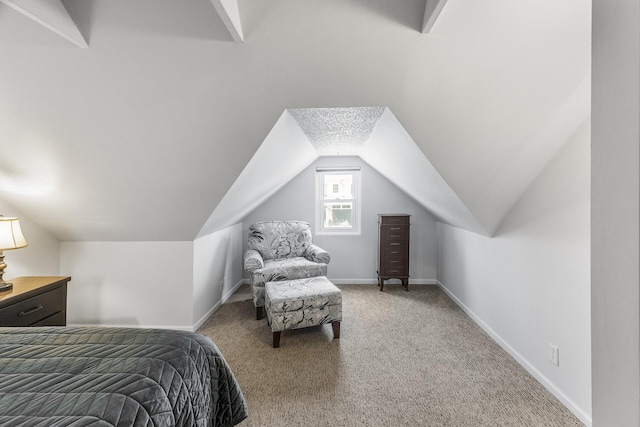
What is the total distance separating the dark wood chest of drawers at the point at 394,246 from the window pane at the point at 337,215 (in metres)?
0.64

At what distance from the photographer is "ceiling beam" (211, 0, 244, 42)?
4.17 ft

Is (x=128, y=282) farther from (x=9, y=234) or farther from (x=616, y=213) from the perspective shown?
(x=616, y=213)

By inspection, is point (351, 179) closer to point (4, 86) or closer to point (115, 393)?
point (4, 86)

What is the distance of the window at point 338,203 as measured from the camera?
4758 millimetres

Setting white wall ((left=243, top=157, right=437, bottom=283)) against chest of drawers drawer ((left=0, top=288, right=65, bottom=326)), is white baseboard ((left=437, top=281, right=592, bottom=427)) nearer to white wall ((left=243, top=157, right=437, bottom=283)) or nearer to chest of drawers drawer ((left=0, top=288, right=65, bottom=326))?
white wall ((left=243, top=157, right=437, bottom=283))

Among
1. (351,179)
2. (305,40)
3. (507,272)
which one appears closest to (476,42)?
(305,40)

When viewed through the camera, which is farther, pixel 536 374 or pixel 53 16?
pixel 536 374

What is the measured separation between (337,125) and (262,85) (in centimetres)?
103

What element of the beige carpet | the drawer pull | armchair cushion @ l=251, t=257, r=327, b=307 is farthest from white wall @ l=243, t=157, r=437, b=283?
the drawer pull

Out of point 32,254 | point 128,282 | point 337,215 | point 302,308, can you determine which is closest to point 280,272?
point 302,308

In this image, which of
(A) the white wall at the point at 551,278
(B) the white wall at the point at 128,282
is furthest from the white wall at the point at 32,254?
(A) the white wall at the point at 551,278

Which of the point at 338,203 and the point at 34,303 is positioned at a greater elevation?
the point at 338,203

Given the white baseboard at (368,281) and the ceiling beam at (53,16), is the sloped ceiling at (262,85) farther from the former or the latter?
the white baseboard at (368,281)

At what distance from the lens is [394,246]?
4.29 meters
